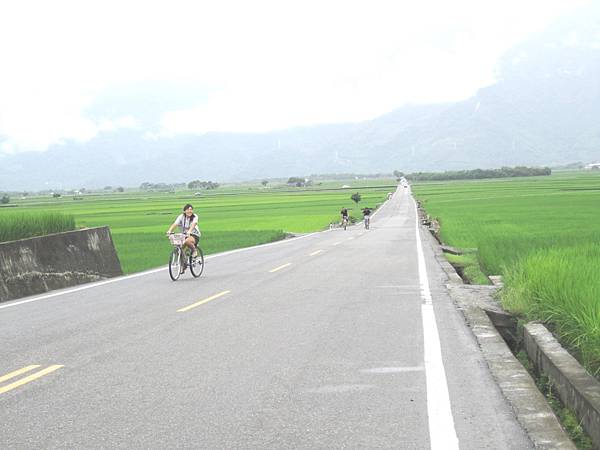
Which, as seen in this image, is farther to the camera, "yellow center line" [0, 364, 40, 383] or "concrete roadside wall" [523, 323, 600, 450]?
"yellow center line" [0, 364, 40, 383]

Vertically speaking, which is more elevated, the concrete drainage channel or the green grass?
the green grass

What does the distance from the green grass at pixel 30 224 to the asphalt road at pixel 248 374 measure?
3.64 meters

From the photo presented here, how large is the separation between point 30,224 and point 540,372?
13.1 metres

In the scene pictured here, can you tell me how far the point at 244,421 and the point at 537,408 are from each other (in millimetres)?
2432

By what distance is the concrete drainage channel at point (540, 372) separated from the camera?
4.59 meters

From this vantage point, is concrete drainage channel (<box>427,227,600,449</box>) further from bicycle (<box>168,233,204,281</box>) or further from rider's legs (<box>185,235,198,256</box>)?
rider's legs (<box>185,235,198,256</box>)

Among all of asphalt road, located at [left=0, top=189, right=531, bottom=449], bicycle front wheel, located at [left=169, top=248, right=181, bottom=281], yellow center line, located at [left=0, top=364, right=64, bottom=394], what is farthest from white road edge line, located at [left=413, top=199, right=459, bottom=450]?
bicycle front wheel, located at [left=169, top=248, right=181, bottom=281]

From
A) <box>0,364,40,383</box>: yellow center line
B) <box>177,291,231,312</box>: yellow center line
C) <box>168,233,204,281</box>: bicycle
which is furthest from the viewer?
<box>168,233,204,281</box>: bicycle

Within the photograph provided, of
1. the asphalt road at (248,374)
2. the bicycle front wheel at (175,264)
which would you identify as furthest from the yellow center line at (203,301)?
the bicycle front wheel at (175,264)

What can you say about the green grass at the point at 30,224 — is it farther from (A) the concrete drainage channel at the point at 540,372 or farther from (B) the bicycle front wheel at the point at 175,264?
(A) the concrete drainage channel at the point at 540,372

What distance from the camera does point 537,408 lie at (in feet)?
17.0

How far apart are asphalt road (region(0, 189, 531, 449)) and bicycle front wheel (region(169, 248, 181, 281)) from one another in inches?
98.3

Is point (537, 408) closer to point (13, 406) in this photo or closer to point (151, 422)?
point (151, 422)

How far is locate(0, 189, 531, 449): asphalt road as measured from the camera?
4.66 metres
